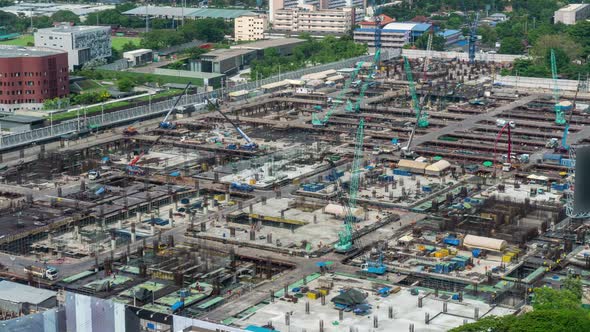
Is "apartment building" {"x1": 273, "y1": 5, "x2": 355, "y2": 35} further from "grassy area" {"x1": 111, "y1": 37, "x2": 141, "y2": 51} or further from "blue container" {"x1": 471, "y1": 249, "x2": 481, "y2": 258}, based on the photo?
"blue container" {"x1": 471, "y1": 249, "x2": 481, "y2": 258}

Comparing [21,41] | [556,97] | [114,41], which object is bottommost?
[556,97]

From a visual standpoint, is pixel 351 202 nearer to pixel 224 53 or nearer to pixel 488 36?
pixel 224 53

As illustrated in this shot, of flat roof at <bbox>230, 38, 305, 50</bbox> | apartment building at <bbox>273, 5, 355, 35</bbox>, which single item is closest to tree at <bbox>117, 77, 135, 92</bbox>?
flat roof at <bbox>230, 38, 305, 50</bbox>

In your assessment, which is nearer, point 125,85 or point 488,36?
point 125,85

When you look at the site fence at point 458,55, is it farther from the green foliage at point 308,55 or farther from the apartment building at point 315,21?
the apartment building at point 315,21

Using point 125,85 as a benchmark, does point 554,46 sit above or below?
above

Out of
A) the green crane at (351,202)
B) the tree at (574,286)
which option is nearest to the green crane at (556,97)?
the green crane at (351,202)

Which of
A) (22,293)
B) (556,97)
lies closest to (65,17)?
(556,97)
